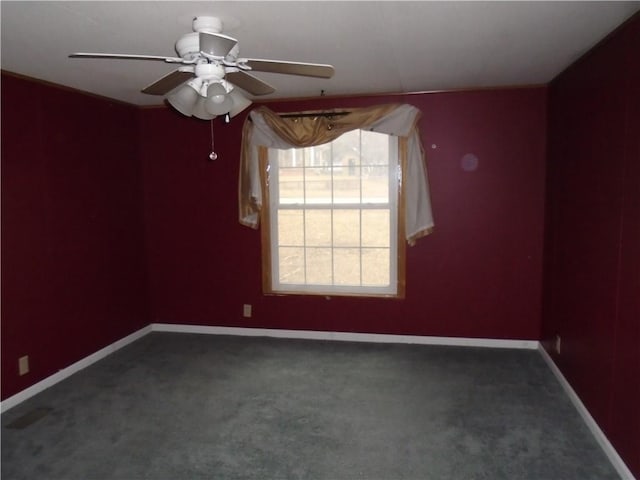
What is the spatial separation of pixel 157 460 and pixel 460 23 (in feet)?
9.18

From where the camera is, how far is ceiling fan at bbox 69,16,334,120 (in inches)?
78.7

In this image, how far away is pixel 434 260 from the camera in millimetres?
4273

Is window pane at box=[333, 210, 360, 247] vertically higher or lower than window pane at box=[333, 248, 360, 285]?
higher

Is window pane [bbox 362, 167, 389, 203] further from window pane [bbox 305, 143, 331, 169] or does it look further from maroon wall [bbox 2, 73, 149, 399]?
maroon wall [bbox 2, 73, 149, 399]

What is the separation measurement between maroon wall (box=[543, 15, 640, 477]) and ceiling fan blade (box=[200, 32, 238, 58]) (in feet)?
6.34

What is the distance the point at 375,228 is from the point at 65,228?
8.50ft

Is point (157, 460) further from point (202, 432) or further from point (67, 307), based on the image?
point (67, 307)

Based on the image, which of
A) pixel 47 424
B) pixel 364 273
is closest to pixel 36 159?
pixel 47 424

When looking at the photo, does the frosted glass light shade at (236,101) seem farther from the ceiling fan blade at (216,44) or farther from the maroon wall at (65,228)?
the maroon wall at (65,228)

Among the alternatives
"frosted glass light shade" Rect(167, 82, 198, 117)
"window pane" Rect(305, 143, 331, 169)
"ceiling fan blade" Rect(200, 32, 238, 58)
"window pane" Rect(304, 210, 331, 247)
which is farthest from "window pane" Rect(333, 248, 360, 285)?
"ceiling fan blade" Rect(200, 32, 238, 58)

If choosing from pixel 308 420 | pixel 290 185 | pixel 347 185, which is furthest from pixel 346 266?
pixel 308 420

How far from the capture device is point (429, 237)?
13.9ft

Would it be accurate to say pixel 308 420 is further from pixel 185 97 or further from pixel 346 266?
pixel 185 97

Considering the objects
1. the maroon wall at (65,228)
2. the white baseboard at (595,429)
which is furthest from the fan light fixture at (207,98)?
the white baseboard at (595,429)
